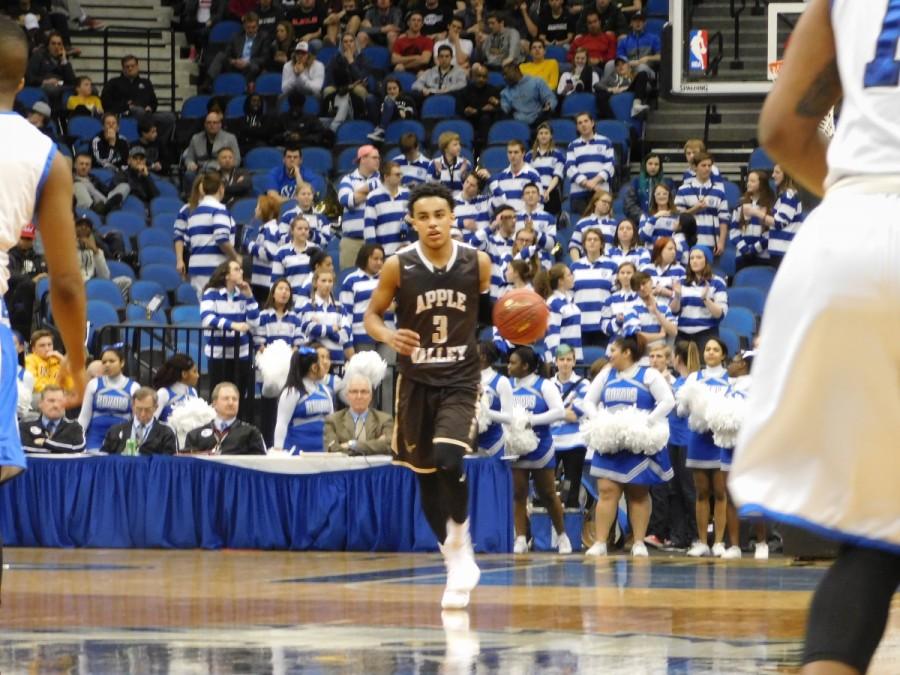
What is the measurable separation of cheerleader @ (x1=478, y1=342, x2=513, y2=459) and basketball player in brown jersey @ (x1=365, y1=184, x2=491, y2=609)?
17.0ft

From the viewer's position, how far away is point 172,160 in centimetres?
2248

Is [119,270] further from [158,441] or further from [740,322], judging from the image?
[740,322]

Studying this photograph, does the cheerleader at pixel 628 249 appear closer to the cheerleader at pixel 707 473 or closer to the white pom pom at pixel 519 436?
the cheerleader at pixel 707 473

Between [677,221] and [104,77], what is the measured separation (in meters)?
10.1

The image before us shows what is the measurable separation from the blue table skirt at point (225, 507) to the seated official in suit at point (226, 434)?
332mm

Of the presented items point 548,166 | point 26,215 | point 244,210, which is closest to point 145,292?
point 244,210

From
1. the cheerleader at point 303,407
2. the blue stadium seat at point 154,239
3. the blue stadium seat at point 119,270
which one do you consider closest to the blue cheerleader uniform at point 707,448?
the cheerleader at point 303,407

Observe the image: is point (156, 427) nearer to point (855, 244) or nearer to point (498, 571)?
point (498, 571)

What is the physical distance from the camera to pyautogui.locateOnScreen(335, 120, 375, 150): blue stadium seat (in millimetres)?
21531

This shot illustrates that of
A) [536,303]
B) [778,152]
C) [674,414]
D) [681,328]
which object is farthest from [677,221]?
[778,152]

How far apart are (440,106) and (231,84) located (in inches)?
136

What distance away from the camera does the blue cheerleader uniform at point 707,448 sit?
14.3 meters

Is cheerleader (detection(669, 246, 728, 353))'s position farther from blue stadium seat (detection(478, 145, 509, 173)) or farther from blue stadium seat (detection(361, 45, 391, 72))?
blue stadium seat (detection(361, 45, 391, 72))

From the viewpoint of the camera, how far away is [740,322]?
16.8m
